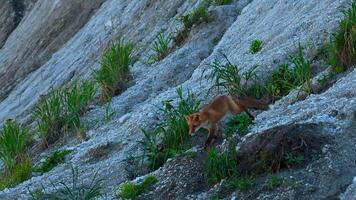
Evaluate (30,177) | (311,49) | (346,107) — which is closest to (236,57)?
(311,49)

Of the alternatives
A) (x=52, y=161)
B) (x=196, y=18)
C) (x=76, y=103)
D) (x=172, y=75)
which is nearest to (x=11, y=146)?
(x=76, y=103)

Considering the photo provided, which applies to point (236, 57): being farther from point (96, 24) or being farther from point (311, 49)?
point (96, 24)

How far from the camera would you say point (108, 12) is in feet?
77.4

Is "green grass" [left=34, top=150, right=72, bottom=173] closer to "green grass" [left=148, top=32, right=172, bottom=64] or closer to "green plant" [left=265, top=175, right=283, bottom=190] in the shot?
"green grass" [left=148, top=32, right=172, bottom=64]

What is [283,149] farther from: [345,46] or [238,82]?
[238,82]

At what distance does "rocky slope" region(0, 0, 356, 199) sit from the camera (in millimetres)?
8945

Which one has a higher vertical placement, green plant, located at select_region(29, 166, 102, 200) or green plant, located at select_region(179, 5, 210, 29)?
green plant, located at select_region(29, 166, 102, 200)

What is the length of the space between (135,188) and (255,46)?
444 centimetres

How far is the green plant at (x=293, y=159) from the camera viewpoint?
8633 millimetres

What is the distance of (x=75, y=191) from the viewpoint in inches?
402

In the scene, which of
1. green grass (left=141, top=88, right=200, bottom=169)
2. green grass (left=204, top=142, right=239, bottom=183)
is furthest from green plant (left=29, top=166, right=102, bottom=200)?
green grass (left=204, top=142, right=239, bottom=183)

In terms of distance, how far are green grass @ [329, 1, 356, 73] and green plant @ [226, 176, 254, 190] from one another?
264 centimetres

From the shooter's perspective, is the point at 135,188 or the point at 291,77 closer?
the point at 135,188

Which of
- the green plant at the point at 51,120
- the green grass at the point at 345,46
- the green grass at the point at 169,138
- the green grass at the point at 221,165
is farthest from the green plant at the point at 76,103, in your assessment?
the green grass at the point at 221,165
